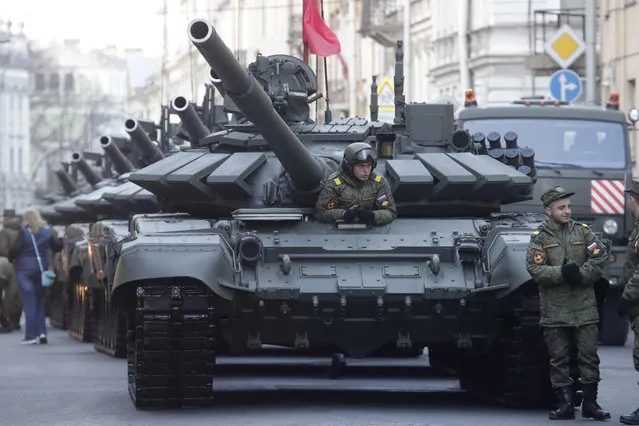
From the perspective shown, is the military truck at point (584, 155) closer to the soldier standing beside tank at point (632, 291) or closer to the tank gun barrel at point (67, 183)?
the soldier standing beside tank at point (632, 291)

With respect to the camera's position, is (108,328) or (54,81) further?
(54,81)

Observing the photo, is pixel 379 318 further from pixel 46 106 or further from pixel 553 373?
pixel 46 106

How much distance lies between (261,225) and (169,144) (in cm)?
1268

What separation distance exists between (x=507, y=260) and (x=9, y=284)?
48.4 ft

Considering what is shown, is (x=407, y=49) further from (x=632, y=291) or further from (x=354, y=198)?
(x=632, y=291)

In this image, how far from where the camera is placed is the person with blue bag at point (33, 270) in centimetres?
2483

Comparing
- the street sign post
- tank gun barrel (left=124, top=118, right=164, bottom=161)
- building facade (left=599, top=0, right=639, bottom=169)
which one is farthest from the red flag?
building facade (left=599, top=0, right=639, bottom=169)

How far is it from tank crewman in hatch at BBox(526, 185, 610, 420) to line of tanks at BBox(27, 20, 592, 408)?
32 cm

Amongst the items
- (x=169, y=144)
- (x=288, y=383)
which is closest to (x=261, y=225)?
(x=288, y=383)

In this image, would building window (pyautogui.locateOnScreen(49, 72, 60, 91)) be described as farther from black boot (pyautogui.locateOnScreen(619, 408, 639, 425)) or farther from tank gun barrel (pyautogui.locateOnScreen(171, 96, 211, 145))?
black boot (pyautogui.locateOnScreen(619, 408, 639, 425))

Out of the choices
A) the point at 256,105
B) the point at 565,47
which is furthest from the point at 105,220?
the point at 256,105

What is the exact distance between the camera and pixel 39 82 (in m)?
132

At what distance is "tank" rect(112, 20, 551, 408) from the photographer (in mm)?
14508

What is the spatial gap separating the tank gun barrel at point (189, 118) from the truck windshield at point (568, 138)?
2.97m
